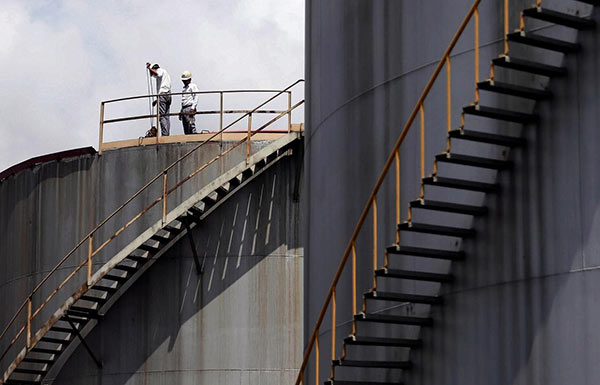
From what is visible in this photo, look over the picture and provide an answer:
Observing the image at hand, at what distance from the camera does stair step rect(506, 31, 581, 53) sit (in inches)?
493

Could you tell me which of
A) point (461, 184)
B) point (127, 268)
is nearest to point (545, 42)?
point (461, 184)

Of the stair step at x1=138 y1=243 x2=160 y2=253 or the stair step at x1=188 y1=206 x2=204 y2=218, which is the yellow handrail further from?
the stair step at x1=138 y1=243 x2=160 y2=253

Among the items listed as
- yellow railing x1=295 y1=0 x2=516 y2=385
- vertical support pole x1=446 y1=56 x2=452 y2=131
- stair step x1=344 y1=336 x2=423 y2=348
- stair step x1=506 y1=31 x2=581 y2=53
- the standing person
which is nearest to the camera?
stair step x1=506 y1=31 x2=581 y2=53

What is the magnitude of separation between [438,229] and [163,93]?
16.3 meters

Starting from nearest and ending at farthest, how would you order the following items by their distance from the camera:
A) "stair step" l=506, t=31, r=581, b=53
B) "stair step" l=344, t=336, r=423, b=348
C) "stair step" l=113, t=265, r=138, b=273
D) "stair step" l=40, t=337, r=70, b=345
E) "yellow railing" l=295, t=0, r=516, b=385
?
"stair step" l=506, t=31, r=581, b=53 < "yellow railing" l=295, t=0, r=516, b=385 < "stair step" l=344, t=336, r=423, b=348 < "stair step" l=113, t=265, r=138, b=273 < "stair step" l=40, t=337, r=70, b=345

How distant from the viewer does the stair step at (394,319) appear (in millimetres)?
13859

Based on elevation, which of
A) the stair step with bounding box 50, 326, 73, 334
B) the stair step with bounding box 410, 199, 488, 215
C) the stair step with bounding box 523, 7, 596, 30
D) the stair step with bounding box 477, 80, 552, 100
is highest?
the stair step with bounding box 523, 7, 596, 30

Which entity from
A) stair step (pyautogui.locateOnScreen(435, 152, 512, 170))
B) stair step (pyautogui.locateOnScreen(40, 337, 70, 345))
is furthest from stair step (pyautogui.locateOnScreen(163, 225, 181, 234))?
stair step (pyautogui.locateOnScreen(435, 152, 512, 170))

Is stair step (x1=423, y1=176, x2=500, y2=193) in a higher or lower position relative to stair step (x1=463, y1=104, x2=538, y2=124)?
lower

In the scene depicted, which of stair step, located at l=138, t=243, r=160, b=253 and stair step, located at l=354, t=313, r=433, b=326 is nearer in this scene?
stair step, located at l=354, t=313, r=433, b=326

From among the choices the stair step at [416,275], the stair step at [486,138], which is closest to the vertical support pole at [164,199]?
the stair step at [416,275]

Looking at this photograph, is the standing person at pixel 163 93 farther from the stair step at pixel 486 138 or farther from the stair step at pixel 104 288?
the stair step at pixel 486 138

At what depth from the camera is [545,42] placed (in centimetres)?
1253

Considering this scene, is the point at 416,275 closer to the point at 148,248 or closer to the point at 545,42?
the point at 545,42
